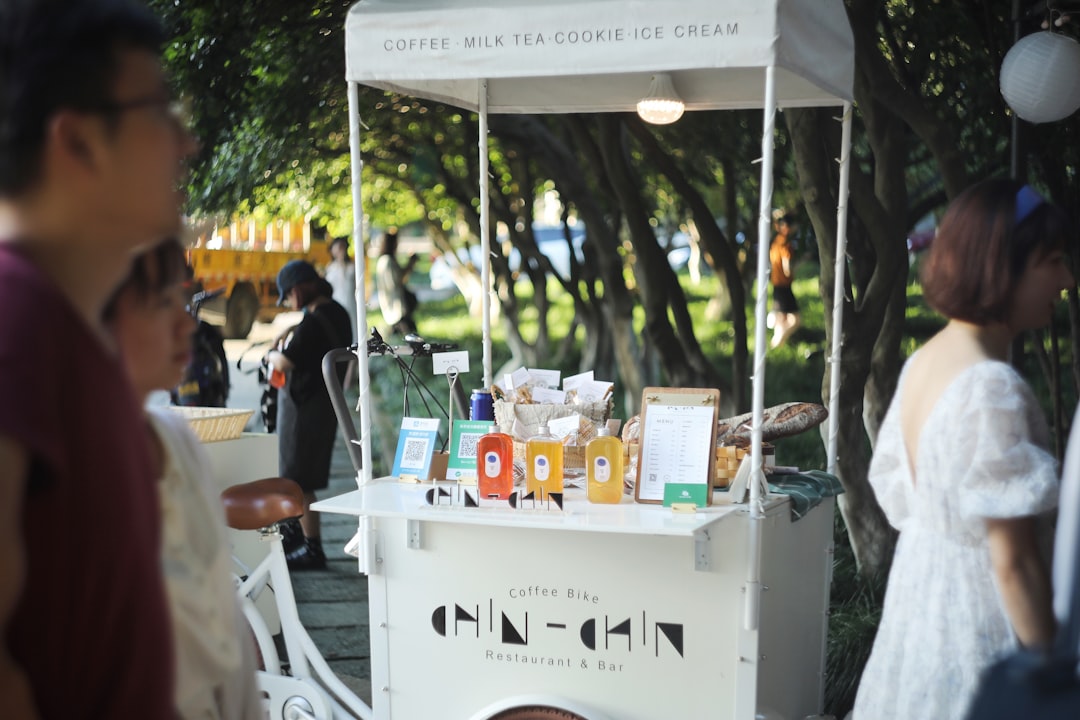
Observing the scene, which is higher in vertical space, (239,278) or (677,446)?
(239,278)

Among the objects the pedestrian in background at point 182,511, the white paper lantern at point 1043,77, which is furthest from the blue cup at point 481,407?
the white paper lantern at point 1043,77

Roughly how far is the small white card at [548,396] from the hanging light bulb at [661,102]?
1161mm

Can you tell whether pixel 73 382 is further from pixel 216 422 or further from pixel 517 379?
pixel 216 422

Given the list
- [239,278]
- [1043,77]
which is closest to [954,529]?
[1043,77]

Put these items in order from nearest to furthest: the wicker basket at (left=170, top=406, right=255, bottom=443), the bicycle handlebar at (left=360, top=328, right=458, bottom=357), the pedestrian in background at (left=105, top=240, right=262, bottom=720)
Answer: the pedestrian in background at (left=105, top=240, right=262, bottom=720)
the bicycle handlebar at (left=360, top=328, right=458, bottom=357)
the wicker basket at (left=170, top=406, right=255, bottom=443)

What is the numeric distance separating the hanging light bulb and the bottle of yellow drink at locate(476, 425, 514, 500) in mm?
1540

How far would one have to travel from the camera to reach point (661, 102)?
4.20m

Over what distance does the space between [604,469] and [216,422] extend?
271 centimetres

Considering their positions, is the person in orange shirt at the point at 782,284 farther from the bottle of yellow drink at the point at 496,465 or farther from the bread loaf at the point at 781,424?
the bottle of yellow drink at the point at 496,465

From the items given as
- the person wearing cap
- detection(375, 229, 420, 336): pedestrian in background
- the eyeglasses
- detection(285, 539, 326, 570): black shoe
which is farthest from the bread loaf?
detection(375, 229, 420, 336): pedestrian in background

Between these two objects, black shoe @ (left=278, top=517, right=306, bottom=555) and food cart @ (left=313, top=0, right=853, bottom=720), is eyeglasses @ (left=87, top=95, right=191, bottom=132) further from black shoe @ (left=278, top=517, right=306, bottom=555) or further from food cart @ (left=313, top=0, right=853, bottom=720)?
black shoe @ (left=278, top=517, right=306, bottom=555)

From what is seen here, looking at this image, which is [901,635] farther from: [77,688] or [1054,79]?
[1054,79]

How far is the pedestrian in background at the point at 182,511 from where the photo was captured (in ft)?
5.14

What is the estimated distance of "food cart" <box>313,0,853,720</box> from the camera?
3158mm
